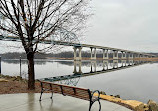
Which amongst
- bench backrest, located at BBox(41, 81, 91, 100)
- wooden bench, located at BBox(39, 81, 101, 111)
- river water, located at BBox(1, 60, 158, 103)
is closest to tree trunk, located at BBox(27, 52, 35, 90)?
bench backrest, located at BBox(41, 81, 91, 100)

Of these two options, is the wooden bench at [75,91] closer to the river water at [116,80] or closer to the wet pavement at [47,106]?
the wet pavement at [47,106]

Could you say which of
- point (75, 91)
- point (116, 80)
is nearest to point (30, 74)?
point (75, 91)

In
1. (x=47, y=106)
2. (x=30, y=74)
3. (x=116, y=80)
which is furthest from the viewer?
(x=116, y=80)

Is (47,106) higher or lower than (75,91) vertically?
lower

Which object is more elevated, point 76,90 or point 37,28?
point 37,28

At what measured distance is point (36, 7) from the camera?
733cm

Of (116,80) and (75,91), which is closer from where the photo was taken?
(75,91)

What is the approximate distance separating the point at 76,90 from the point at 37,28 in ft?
14.5

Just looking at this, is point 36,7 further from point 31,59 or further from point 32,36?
point 31,59

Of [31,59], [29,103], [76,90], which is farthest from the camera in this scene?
[31,59]

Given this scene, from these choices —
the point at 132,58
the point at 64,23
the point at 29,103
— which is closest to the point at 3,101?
the point at 29,103

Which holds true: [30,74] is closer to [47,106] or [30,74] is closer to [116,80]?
[47,106]

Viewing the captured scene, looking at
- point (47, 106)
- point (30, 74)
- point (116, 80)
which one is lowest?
point (116, 80)

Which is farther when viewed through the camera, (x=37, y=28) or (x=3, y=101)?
(x=37, y=28)
